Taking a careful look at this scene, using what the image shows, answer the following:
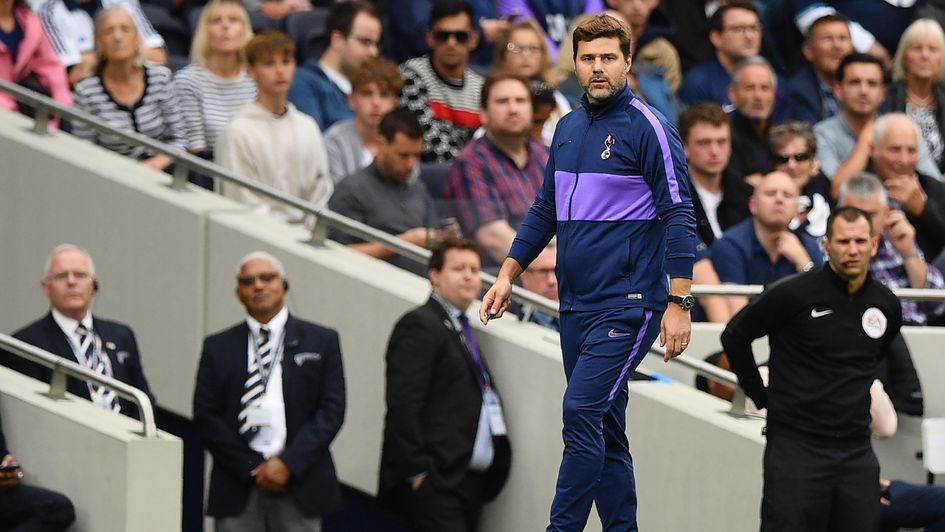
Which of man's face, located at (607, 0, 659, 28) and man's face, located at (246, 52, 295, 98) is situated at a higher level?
man's face, located at (607, 0, 659, 28)

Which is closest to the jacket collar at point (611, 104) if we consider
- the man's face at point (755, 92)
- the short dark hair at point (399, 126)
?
the short dark hair at point (399, 126)

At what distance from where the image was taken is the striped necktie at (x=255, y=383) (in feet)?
31.4

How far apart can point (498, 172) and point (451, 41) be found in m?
1.75

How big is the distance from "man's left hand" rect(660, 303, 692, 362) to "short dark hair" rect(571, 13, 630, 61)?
0.92 meters

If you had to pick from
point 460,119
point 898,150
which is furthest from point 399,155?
point 898,150

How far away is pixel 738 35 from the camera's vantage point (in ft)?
44.0

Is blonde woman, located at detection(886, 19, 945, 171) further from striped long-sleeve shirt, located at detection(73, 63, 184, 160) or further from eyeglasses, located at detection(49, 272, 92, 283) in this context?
eyeglasses, located at detection(49, 272, 92, 283)

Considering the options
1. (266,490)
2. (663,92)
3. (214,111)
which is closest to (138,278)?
(214,111)

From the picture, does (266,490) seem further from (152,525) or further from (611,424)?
(611,424)

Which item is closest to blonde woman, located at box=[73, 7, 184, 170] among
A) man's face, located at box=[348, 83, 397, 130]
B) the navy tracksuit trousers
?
man's face, located at box=[348, 83, 397, 130]

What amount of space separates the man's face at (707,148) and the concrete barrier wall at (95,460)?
371cm

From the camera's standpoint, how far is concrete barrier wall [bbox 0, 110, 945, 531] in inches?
369

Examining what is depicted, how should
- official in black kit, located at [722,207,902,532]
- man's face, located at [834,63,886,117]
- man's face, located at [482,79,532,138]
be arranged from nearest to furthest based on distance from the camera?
1. official in black kit, located at [722,207,902,532]
2. man's face, located at [482,79,532,138]
3. man's face, located at [834,63,886,117]

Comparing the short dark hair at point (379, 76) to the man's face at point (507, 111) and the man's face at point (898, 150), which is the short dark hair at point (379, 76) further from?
the man's face at point (898, 150)
